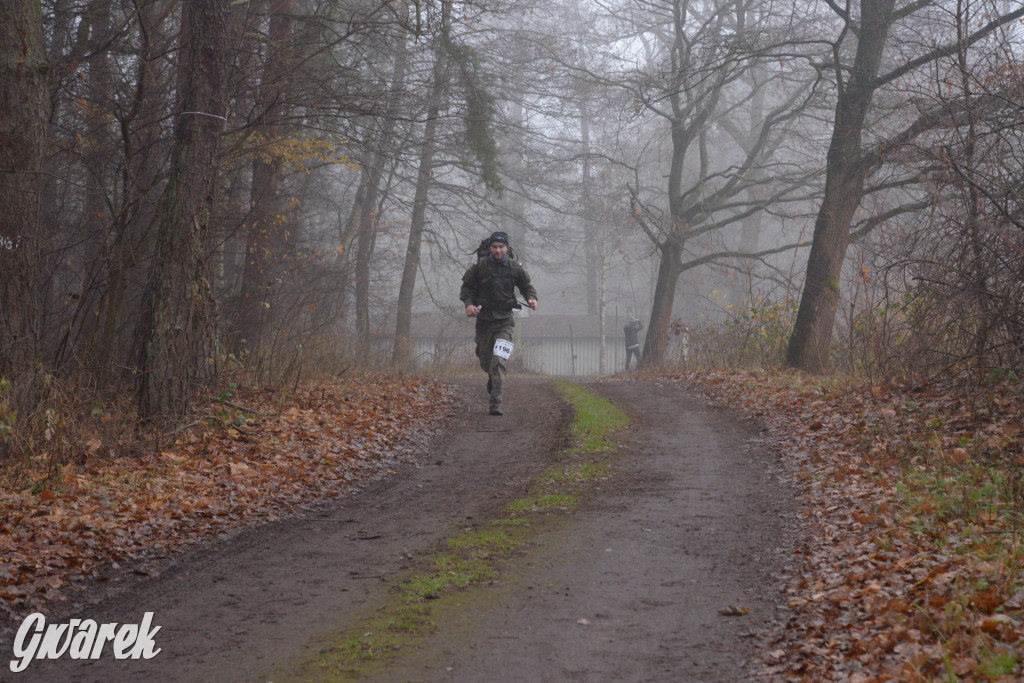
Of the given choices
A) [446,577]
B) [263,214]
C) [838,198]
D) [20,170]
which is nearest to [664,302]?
[838,198]

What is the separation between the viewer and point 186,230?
9.80 metres

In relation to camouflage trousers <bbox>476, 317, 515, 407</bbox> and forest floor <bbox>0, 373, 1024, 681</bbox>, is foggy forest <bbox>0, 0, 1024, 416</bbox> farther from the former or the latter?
camouflage trousers <bbox>476, 317, 515, 407</bbox>

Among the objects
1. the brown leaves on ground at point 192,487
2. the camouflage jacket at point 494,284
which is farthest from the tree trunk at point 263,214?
the camouflage jacket at point 494,284

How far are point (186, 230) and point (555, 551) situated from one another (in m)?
5.91

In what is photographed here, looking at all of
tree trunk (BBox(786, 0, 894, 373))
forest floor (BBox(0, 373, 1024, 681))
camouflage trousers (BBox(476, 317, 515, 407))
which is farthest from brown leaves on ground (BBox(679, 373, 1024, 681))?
tree trunk (BBox(786, 0, 894, 373))

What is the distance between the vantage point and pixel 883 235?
12.6 metres

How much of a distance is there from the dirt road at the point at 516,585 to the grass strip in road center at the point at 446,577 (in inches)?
4.5

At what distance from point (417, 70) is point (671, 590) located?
16882mm

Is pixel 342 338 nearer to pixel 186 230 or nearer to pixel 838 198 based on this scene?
pixel 186 230

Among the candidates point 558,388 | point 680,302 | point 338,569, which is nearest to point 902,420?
point 338,569

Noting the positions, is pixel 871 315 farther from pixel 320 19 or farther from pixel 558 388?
pixel 320 19

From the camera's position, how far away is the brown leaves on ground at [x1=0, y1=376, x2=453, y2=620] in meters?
6.02

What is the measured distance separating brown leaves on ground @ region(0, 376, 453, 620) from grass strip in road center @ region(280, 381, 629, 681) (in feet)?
6.53

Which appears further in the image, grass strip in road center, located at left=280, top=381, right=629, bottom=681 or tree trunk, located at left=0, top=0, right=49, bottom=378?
tree trunk, located at left=0, top=0, right=49, bottom=378
